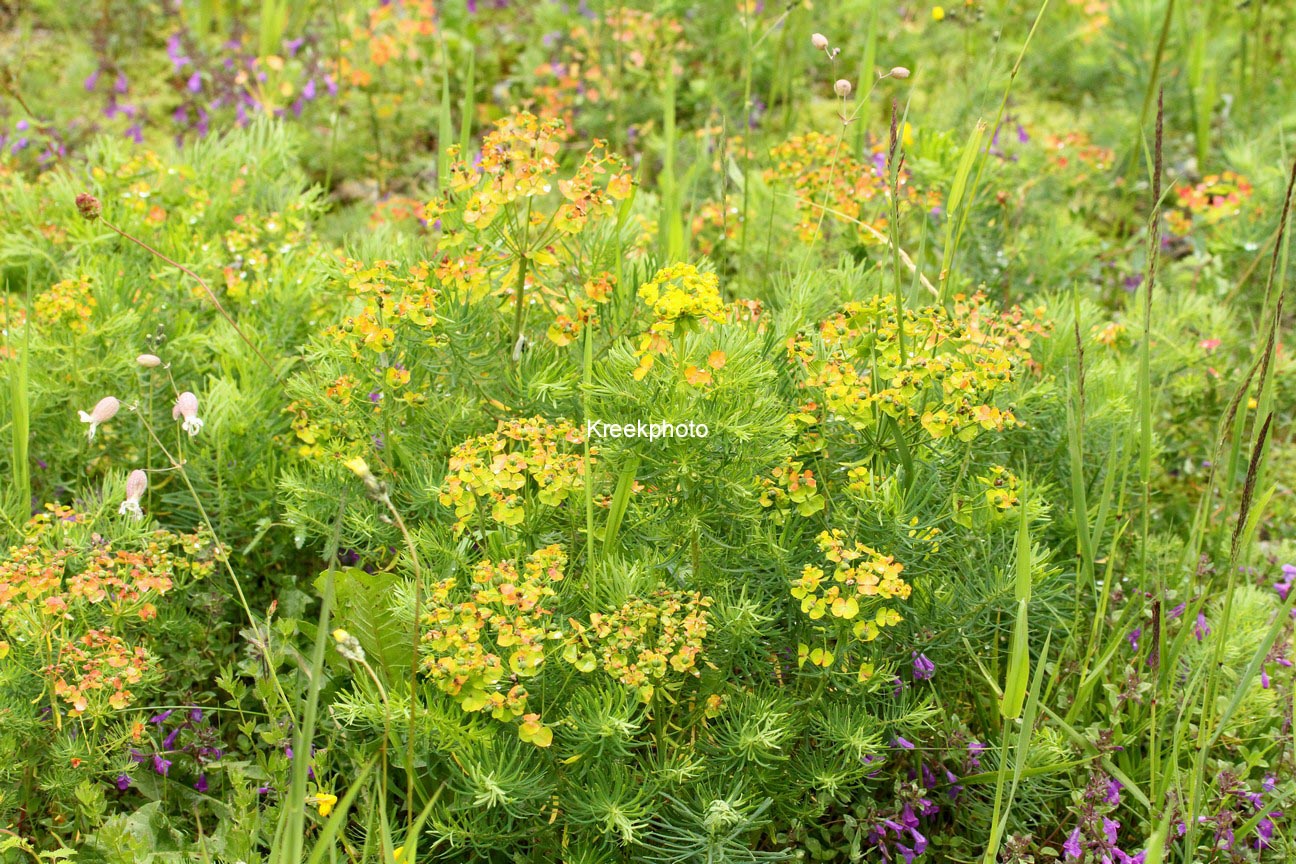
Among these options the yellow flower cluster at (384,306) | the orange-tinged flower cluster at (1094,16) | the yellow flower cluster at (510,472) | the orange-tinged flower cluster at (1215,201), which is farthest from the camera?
the orange-tinged flower cluster at (1094,16)

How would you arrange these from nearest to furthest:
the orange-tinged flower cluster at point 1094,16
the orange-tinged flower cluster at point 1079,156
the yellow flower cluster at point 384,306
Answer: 1. the yellow flower cluster at point 384,306
2. the orange-tinged flower cluster at point 1079,156
3. the orange-tinged flower cluster at point 1094,16

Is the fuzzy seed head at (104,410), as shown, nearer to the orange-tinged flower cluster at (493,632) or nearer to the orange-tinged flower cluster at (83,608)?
the orange-tinged flower cluster at (83,608)

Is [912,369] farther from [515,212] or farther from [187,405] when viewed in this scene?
[187,405]

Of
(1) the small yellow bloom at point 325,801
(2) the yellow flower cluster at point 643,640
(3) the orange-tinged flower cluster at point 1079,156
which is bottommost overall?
(1) the small yellow bloom at point 325,801

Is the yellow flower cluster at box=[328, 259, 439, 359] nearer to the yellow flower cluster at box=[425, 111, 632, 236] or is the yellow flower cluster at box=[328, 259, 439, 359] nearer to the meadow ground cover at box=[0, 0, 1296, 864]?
the meadow ground cover at box=[0, 0, 1296, 864]

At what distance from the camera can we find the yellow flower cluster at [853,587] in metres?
1.71

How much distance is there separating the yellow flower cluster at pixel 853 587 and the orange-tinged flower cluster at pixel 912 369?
0.81ft

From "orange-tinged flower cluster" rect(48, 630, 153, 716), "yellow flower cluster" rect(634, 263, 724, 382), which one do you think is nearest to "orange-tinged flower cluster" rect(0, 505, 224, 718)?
"orange-tinged flower cluster" rect(48, 630, 153, 716)

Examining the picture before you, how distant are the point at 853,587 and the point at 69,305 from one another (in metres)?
1.64

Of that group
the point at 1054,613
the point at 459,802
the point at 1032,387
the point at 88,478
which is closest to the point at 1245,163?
the point at 1032,387

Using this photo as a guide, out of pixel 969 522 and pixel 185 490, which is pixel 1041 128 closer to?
pixel 969 522

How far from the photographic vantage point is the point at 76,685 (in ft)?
6.37

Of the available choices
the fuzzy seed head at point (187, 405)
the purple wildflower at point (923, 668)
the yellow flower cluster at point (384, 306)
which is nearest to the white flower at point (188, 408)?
the fuzzy seed head at point (187, 405)

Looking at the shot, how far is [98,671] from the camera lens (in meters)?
1.85
